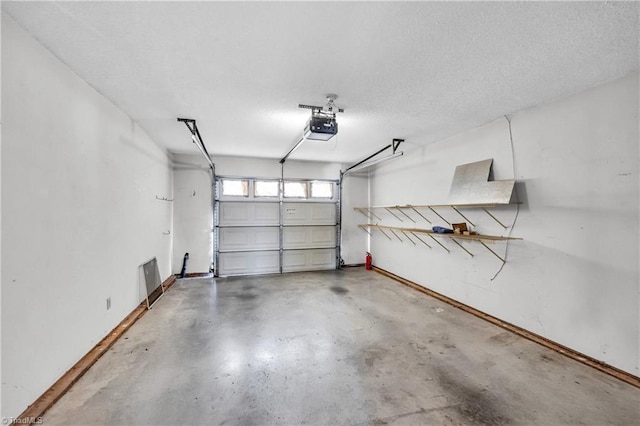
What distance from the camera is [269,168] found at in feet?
19.2

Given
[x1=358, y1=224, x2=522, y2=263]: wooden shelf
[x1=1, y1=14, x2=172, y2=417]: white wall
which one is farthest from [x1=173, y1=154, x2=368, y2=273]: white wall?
[x1=358, y1=224, x2=522, y2=263]: wooden shelf

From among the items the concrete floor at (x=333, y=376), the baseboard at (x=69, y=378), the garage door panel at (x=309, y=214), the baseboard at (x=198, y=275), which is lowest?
the concrete floor at (x=333, y=376)

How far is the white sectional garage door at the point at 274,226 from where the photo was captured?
5641 millimetres

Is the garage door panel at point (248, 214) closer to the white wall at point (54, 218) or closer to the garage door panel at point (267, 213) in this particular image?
the garage door panel at point (267, 213)

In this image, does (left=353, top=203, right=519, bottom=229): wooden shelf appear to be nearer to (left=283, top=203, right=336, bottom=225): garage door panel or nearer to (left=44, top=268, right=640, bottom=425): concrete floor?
(left=283, top=203, right=336, bottom=225): garage door panel

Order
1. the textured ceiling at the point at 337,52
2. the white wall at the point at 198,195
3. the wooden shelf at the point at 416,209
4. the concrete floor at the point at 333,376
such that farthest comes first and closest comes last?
1. the white wall at the point at 198,195
2. the wooden shelf at the point at 416,209
3. the concrete floor at the point at 333,376
4. the textured ceiling at the point at 337,52

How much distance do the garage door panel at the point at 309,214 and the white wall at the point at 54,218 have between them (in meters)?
3.37

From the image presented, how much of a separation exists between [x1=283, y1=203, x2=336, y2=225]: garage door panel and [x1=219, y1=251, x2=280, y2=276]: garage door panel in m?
0.90

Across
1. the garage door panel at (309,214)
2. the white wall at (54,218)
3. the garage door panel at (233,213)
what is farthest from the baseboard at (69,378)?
the garage door panel at (309,214)

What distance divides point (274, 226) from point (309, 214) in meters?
0.89

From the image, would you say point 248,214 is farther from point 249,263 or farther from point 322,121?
point 322,121

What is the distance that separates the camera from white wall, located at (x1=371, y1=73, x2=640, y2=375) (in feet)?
7.07

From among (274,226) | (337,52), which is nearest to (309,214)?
(274,226)

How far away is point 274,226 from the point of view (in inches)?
233
